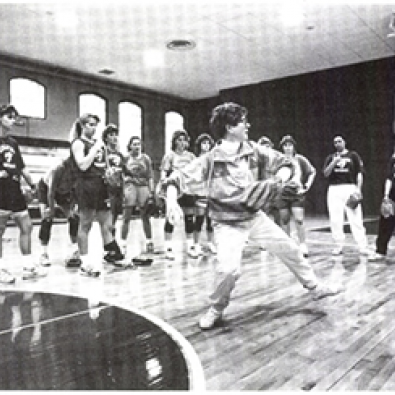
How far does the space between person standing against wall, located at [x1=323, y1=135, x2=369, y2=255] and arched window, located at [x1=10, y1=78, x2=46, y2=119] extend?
8428 millimetres

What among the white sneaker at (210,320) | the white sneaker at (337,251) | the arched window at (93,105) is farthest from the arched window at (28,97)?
the white sneaker at (210,320)

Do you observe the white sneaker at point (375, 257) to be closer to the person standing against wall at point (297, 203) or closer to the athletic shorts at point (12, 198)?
the person standing against wall at point (297, 203)

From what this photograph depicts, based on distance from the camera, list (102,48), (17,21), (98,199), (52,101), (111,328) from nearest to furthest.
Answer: (111,328) < (98,199) < (17,21) < (102,48) < (52,101)

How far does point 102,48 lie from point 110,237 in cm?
642

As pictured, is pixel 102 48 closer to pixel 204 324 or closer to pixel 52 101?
pixel 52 101

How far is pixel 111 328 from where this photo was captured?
8.25 ft

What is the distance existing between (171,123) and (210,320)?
13.2 m

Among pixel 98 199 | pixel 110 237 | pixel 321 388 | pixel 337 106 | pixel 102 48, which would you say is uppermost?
pixel 102 48

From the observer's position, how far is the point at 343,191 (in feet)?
17.6

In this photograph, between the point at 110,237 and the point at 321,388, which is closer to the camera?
the point at 321,388

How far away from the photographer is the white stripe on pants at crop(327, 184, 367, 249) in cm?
531

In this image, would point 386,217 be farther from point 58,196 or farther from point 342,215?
point 58,196

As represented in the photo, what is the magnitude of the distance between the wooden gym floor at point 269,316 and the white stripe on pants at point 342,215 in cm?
26

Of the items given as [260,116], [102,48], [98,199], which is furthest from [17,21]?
[260,116]
